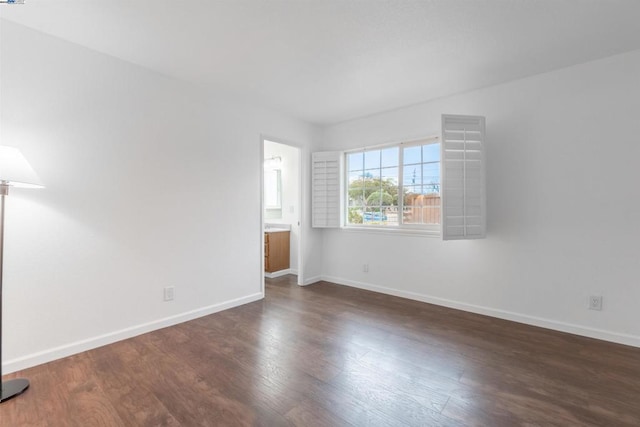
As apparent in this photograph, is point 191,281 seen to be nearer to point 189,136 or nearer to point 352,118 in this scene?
point 189,136

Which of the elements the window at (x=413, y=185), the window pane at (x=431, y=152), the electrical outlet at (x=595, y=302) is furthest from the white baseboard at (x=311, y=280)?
the electrical outlet at (x=595, y=302)

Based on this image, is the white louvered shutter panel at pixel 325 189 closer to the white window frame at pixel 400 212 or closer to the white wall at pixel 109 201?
the white window frame at pixel 400 212

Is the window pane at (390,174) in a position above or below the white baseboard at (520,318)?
above

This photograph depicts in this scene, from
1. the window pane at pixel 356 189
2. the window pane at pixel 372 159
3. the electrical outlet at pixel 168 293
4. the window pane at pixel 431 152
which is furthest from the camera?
the window pane at pixel 356 189

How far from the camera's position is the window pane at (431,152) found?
11.8 ft

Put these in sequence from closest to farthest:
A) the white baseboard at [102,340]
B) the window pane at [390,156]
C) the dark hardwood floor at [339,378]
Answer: the dark hardwood floor at [339,378], the white baseboard at [102,340], the window pane at [390,156]

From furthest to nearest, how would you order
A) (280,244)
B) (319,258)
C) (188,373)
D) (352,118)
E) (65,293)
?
(280,244)
(319,258)
(352,118)
(65,293)
(188,373)

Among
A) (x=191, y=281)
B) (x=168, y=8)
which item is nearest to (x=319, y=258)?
(x=191, y=281)

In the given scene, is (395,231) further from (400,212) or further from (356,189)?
(356,189)

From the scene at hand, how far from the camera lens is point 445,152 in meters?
3.03

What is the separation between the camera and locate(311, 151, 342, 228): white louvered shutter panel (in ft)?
14.4

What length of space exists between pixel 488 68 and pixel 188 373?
11.7ft

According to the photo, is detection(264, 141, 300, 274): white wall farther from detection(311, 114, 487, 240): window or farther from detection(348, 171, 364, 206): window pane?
detection(348, 171, 364, 206): window pane

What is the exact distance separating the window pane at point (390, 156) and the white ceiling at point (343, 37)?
993 millimetres
